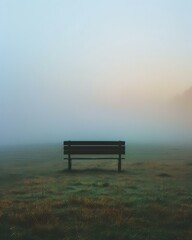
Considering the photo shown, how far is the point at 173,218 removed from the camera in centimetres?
1027

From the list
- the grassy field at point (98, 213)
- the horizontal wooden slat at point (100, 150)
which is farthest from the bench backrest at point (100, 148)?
the grassy field at point (98, 213)

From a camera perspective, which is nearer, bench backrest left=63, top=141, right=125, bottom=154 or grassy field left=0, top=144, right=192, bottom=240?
grassy field left=0, top=144, right=192, bottom=240

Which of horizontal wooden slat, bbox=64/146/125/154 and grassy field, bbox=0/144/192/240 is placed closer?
grassy field, bbox=0/144/192/240

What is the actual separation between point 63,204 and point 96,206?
1009 mm

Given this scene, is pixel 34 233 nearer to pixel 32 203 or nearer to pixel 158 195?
pixel 32 203

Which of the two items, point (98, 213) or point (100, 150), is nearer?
point (98, 213)

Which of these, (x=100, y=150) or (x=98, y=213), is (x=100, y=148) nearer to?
(x=100, y=150)

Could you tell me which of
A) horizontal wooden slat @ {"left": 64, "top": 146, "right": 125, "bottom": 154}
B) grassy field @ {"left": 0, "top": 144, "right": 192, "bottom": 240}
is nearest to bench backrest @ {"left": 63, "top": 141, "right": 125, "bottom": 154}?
horizontal wooden slat @ {"left": 64, "top": 146, "right": 125, "bottom": 154}

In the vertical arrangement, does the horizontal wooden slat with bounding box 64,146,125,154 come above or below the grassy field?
above

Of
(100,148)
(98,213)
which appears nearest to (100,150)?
(100,148)

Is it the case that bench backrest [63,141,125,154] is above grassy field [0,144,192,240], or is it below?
above

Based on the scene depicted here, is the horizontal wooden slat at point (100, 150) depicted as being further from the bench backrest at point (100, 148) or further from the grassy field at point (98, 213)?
the grassy field at point (98, 213)

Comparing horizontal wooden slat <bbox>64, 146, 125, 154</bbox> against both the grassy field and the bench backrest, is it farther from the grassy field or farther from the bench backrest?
the grassy field

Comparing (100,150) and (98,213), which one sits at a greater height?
(100,150)
